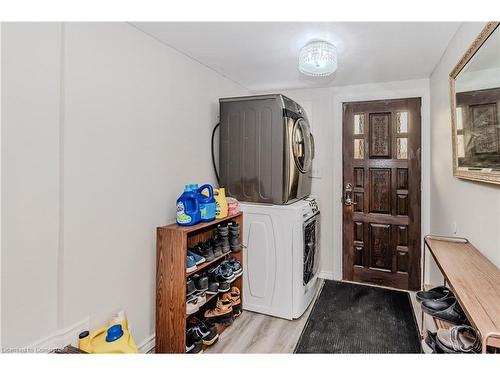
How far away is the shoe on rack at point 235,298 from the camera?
2450mm

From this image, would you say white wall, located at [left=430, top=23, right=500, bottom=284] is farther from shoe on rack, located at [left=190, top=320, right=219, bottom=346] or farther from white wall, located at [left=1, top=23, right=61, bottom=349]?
white wall, located at [left=1, top=23, right=61, bottom=349]

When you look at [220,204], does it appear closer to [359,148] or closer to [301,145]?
[301,145]

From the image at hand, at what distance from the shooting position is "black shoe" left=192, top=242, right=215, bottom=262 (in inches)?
84.4

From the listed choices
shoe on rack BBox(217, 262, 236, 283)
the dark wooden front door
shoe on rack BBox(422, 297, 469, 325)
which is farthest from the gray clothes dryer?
shoe on rack BBox(422, 297, 469, 325)

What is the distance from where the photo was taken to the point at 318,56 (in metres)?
1.98

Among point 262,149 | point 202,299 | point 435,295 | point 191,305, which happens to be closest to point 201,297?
point 202,299

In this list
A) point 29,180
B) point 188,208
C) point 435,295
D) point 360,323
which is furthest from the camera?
point 360,323

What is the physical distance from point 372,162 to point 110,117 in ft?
8.54

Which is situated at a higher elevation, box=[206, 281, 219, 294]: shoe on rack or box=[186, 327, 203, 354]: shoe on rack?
box=[206, 281, 219, 294]: shoe on rack

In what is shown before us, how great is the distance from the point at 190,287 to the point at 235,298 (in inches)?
25.3

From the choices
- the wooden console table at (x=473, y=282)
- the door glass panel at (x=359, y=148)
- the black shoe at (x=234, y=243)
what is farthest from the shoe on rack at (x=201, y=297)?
the door glass panel at (x=359, y=148)

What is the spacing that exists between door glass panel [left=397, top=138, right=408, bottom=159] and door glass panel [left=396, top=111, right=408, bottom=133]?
101 millimetres
